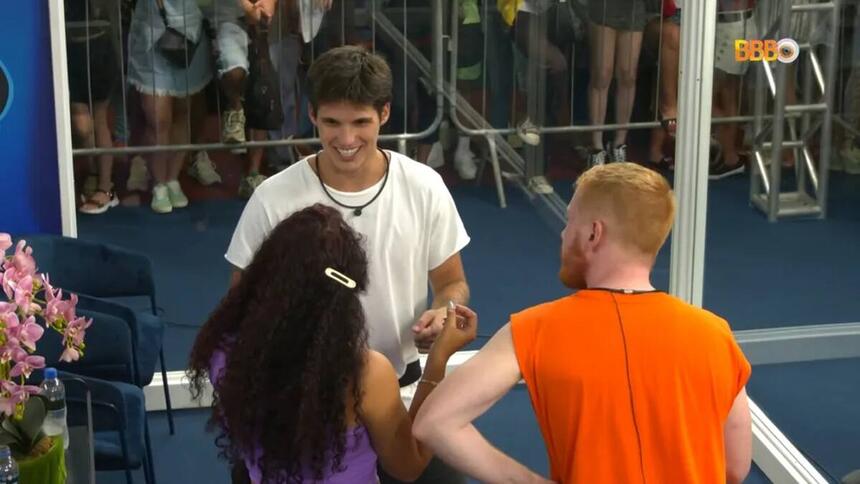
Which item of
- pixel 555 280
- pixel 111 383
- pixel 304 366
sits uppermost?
pixel 304 366

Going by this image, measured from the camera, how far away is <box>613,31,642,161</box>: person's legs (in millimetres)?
4883

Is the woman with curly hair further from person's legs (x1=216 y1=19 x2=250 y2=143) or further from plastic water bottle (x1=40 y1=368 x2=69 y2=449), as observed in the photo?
person's legs (x1=216 y1=19 x2=250 y2=143)

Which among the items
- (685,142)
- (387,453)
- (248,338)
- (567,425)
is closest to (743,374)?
(567,425)

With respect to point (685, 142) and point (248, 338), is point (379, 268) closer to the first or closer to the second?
point (248, 338)

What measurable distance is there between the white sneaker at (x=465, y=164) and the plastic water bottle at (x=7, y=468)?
290 cm

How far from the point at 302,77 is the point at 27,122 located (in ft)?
3.69

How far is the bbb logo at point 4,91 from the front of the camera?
4004 millimetres

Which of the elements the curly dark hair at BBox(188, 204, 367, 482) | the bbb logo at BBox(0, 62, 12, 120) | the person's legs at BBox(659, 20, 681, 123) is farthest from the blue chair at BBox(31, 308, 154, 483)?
the person's legs at BBox(659, 20, 681, 123)

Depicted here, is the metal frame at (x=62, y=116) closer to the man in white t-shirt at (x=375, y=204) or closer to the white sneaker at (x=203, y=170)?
the white sneaker at (x=203, y=170)

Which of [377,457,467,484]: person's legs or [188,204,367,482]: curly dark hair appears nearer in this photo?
[188,204,367,482]: curly dark hair

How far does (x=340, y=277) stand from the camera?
2125mm

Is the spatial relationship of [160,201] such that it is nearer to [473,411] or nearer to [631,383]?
[473,411]

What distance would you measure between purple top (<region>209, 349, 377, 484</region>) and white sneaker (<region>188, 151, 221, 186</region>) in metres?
2.57

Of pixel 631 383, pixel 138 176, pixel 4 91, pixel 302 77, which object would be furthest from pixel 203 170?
pixel 631 383
